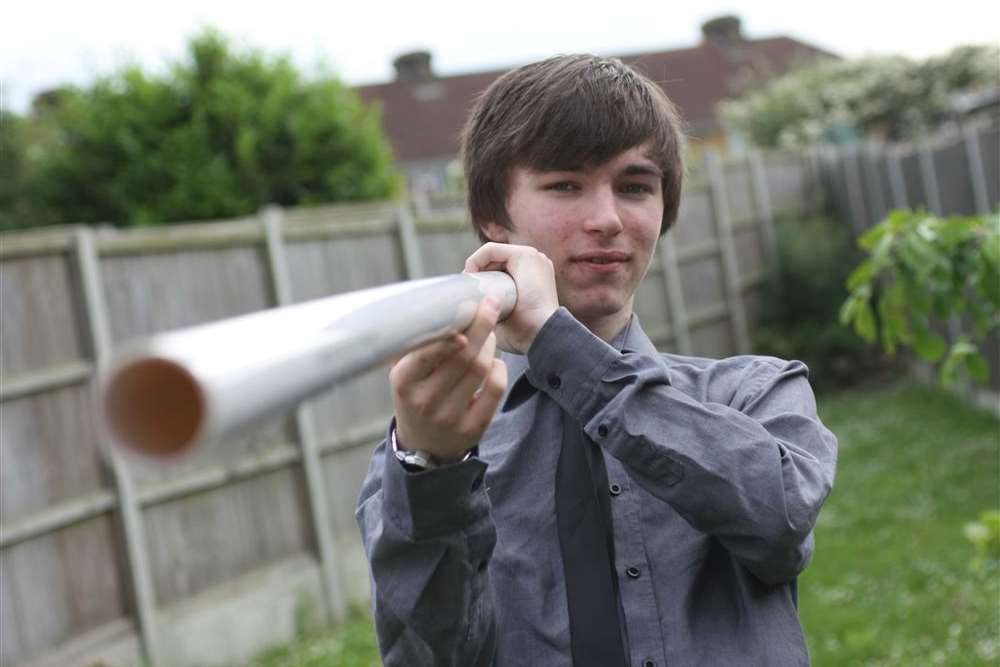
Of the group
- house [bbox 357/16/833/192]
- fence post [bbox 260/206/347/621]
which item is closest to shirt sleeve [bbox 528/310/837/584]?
fence post [bbox 260/206/347/621]

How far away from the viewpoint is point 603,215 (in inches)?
69.0

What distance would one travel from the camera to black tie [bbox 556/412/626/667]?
5.53 ft

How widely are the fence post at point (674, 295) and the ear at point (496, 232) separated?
10.0m

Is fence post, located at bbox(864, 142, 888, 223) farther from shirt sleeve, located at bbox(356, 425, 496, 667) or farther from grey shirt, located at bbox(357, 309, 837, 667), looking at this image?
shirt sleeve, located at bbox(356, 425, 496, 667)

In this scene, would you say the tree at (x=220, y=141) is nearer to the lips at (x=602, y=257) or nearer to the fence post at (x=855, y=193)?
the fence post at (x=855, y=193)

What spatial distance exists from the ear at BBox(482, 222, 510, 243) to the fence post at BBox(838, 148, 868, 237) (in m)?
12.5

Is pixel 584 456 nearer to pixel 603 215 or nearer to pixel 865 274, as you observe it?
pixel 603 215

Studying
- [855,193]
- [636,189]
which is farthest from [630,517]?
[855,193]

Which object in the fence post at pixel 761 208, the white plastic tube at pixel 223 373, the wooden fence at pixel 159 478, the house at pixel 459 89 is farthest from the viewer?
the house at pixel 459 89

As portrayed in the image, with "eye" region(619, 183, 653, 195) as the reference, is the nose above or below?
below

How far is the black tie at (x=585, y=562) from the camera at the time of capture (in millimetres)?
1687

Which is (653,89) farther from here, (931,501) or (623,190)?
(931,501)

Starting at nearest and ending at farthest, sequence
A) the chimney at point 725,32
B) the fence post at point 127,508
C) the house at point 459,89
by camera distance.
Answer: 1. the fence post at point 127,508
2. the house at point 459,89
3. the chimney at point 725,32

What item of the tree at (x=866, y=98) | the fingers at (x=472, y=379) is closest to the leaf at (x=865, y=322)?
the fingers at (x=472, y=379)
